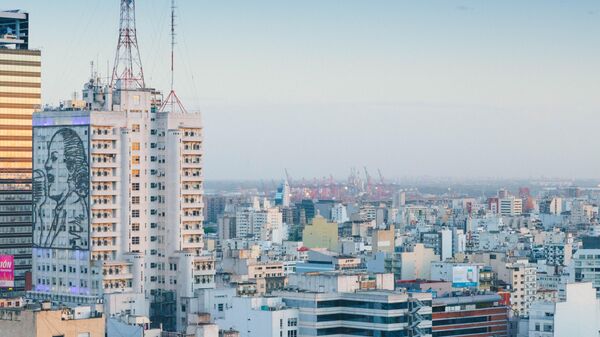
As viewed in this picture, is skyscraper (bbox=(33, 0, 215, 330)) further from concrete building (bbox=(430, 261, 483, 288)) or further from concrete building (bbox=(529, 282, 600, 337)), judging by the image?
concrete building (bbox=(430, 261, 483, 288))

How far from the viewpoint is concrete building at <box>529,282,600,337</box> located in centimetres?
10275

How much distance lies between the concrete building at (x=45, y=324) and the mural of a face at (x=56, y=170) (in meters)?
38.8

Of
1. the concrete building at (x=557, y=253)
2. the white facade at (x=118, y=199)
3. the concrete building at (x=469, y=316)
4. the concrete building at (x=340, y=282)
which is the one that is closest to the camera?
the concrete building at (x=340, y=282)

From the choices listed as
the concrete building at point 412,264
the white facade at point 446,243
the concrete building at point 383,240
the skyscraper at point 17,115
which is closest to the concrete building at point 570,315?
the skyscraper at point 17,115

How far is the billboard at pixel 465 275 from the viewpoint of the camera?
13221 centimetres

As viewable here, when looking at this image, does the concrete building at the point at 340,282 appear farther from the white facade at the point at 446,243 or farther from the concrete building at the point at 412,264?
the white facade at the point at 446,243

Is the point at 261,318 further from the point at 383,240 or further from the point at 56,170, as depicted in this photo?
the point at 383,240

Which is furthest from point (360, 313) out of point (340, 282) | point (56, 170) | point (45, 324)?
point (45, 324)

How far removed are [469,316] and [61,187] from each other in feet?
84.6

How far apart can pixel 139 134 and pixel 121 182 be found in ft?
10.8

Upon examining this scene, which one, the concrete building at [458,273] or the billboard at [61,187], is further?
the concrete building at [458,273]

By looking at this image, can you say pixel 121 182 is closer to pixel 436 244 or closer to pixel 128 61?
pixel 128 61

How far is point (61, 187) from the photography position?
10912 centimetres

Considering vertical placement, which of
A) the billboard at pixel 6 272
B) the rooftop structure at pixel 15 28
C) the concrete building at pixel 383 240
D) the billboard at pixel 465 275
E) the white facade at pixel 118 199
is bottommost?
the billboard at pixel 465 275
